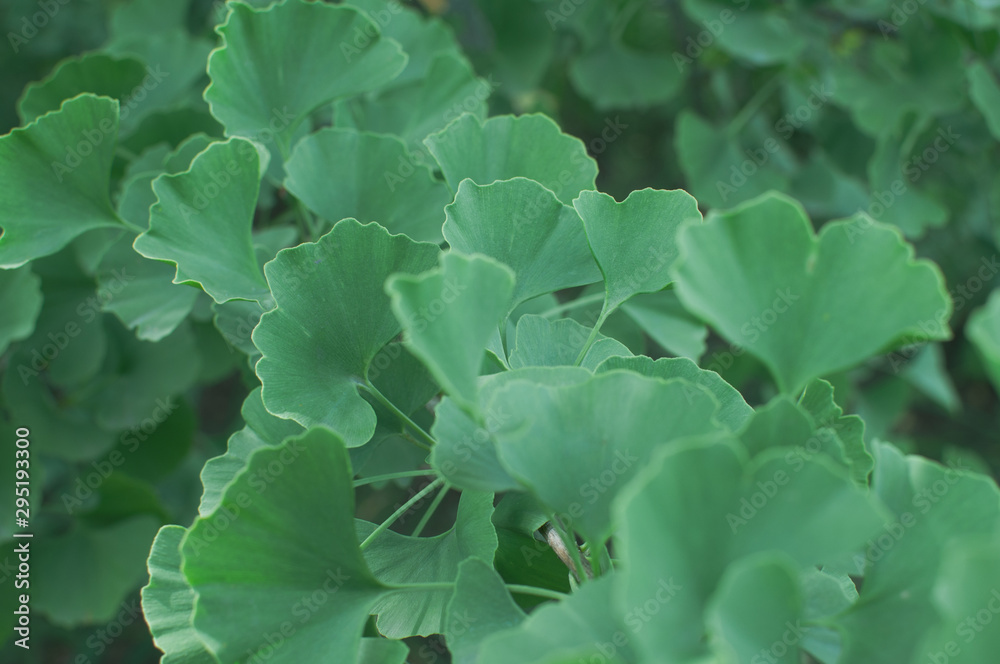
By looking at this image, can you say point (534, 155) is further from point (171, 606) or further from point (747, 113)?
point (747, 113)

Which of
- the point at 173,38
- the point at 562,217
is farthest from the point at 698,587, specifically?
the point at 173,38

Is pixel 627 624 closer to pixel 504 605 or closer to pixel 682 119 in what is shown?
pixel 504 605

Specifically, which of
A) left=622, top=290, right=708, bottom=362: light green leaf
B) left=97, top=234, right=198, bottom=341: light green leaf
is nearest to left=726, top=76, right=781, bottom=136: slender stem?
left=622, top=290, right=708, bottom=362: light green leaf

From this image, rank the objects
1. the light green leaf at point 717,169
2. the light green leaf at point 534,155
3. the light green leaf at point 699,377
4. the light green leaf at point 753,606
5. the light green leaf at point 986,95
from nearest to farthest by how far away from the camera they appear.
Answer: the light green leaf at point 753,606 < the light green leaf at point 699,377 < the light green leaf at point 534,155 < the light green leaf at point 986,95 < the light green leaf at point 717,169

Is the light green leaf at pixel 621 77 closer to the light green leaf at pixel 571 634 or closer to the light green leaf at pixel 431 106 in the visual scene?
the light green leaf at pixel 431 106

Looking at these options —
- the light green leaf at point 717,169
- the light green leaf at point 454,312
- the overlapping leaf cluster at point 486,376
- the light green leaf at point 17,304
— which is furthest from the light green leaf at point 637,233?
the light green leaf at point 717,169

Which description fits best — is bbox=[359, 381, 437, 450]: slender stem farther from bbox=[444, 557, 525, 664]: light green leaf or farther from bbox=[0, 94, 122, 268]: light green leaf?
bbox=[0, 94, 122, 268]: light green leaf

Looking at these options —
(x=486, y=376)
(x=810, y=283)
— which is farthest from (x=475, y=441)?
(x=810, y=283)
